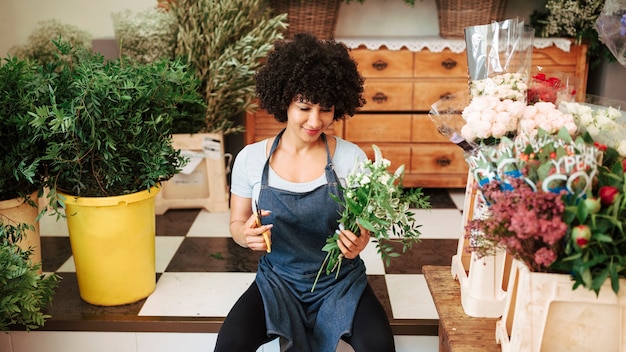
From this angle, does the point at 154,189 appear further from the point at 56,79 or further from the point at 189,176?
the point at 189,176

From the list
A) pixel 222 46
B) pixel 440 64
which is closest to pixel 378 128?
pixel 440 64

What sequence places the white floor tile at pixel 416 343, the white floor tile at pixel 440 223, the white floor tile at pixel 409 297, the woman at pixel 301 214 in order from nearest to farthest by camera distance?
the woman at pixel 301 214, the white floor tile at pixel 416 343, the white floor tile at pixel 409 297, the white floor tile at pixel 440 223

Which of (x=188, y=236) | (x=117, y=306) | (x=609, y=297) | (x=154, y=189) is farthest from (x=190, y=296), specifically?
(x=609, y=297)

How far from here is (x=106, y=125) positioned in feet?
6.71

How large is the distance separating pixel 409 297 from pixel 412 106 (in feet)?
4.82

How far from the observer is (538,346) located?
126 cm

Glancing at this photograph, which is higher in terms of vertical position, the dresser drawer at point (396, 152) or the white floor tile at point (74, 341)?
the dresser drawer at point (396, 152)

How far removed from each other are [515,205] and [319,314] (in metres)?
0.86

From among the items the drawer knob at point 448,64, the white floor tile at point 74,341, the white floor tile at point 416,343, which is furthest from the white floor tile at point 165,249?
the drawer knob at point 448,64

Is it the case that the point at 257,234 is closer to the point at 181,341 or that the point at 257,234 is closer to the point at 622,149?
the point at 181,341

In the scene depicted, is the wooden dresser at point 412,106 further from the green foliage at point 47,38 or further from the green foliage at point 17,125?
the green foliage at point 17,125

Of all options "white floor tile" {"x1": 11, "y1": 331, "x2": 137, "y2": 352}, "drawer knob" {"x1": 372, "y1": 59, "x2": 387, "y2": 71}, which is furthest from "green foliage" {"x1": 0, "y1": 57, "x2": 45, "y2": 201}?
"drawer knob" {"x1": 372, "y1": 59, "x2": 387, "y2": 71}

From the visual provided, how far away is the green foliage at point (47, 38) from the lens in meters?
3.68

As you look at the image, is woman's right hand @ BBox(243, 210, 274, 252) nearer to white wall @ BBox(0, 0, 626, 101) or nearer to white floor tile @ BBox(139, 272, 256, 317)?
white floor tile @ BBox(139, 272, 256, 317)
